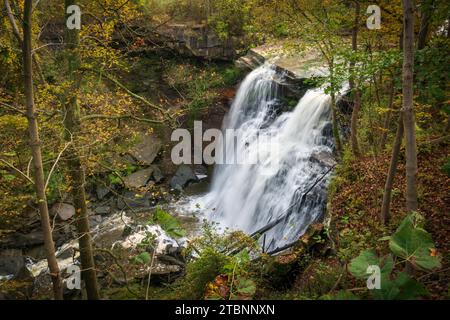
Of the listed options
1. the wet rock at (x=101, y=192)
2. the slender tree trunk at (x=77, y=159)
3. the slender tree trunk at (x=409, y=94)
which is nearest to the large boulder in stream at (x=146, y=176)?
the wet rock at (x=101, y=192)

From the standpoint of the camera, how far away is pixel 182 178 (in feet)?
47.8

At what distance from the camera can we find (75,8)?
552 centimetres

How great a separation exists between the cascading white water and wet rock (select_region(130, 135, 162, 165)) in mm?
2888

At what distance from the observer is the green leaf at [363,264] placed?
344 cm

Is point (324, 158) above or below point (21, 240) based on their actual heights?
above

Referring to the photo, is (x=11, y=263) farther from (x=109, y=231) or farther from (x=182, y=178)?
(x=182, y=178)

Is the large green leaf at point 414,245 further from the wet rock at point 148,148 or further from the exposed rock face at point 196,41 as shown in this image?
the exposed rock face at point 196,41

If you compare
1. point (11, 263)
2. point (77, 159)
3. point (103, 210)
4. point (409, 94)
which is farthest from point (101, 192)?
point (409, 94)

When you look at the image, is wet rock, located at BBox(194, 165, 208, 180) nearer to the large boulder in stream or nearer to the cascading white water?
the cascading white water

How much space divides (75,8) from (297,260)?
5.72m

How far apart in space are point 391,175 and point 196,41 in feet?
43.6

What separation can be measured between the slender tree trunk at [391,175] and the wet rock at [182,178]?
378 inches

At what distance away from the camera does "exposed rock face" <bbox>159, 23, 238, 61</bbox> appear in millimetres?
16156

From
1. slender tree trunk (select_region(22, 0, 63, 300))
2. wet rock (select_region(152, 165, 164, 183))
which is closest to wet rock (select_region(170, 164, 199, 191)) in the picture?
wet rock (select_region(152, 165, 164, 183))
